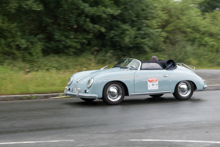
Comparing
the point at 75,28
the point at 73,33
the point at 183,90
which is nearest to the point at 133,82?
the point at 183,90

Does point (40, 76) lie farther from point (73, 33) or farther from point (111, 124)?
point (111, 124)

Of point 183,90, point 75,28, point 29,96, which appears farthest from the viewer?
point 75,28

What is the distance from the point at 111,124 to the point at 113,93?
2.63 metres

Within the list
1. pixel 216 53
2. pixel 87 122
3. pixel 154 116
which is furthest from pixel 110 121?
pixel 216 53

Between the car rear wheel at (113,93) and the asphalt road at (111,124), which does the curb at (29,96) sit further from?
the car rear wheel at (113,93)

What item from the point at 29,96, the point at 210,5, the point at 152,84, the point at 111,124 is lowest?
the point at 111,124

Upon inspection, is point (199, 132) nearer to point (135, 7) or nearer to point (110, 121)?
point (110, 121)

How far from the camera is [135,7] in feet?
66.0

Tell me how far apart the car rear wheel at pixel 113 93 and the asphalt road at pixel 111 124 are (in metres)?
0.21

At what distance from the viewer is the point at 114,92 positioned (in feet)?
31.3

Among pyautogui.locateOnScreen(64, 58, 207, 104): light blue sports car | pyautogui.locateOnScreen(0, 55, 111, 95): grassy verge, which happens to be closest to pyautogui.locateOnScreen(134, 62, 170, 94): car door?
pyautogui.locateOnScreen(64, 58, 207, 104): light blue sports car

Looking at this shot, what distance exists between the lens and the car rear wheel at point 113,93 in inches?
371

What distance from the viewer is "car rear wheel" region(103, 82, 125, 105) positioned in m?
9.41

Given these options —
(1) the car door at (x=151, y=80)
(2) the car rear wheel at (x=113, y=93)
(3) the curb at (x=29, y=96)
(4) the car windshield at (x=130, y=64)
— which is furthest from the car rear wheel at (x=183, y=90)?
(3) the curb at (x=29, y=96)
